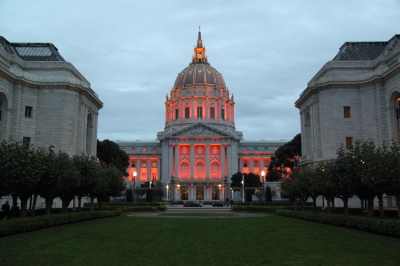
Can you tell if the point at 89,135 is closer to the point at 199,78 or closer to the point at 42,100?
the point at 42,100

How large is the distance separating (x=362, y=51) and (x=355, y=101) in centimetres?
1053

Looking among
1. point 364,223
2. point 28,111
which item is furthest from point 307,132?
point 364,223

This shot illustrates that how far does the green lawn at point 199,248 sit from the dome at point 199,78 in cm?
12571

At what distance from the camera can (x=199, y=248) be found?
17250 mm

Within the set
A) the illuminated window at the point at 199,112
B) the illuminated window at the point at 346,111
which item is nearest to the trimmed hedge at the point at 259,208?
the illuminated window at the point at 346,111

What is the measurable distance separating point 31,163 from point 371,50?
173 feet

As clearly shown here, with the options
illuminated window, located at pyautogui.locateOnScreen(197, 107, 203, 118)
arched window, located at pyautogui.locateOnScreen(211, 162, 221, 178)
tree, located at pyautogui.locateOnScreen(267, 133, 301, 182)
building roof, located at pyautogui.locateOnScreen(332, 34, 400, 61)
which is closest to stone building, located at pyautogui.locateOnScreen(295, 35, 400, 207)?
building roof, located at pyautogui.locateOnScreen(332, 34, 400, 61)

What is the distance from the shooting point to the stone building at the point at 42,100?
50875mm

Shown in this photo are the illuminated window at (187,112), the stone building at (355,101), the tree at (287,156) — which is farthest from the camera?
the illuminated window at (187,112)

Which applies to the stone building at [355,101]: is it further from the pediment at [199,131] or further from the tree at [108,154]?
the pediment at [199,131]

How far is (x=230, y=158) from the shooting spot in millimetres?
124750

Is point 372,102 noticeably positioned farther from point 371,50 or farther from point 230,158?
point 230,158

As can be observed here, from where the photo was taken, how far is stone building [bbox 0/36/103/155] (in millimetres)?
50875

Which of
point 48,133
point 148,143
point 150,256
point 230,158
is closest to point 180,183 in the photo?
point 230,158
